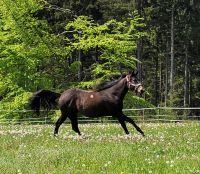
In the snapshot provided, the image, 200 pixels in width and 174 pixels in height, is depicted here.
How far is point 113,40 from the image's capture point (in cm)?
3972

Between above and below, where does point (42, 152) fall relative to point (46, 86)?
above

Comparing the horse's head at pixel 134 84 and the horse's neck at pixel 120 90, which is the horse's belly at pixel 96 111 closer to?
the horse's neck at pixel 120 90

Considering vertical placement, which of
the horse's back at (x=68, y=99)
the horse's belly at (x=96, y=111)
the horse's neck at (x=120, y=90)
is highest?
the horse's neck at (x=120, y=90)

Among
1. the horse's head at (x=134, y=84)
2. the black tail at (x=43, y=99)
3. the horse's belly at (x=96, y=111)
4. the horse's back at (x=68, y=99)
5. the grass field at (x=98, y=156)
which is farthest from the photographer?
the black tail at (x=43, y=99)

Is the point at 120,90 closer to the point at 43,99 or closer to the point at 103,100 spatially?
the point at 103,100

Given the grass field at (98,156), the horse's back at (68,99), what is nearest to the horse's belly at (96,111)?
the horse's back at (68,99)

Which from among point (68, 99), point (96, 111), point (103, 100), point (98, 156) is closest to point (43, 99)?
point (68, 99)

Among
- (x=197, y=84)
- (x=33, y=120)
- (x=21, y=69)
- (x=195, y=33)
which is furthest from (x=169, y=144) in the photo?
(x=197, y=84)

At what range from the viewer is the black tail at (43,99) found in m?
20.4

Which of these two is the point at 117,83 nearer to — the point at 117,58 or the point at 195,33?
the point at 117,58

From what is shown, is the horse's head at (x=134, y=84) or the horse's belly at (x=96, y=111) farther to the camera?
the horse's belly at (x=96, y=111)

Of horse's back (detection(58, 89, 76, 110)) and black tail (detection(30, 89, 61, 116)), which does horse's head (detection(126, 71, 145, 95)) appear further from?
black tail (detection(30, 89, 61, 116))

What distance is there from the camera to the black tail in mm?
20406

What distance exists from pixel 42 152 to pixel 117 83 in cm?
626
